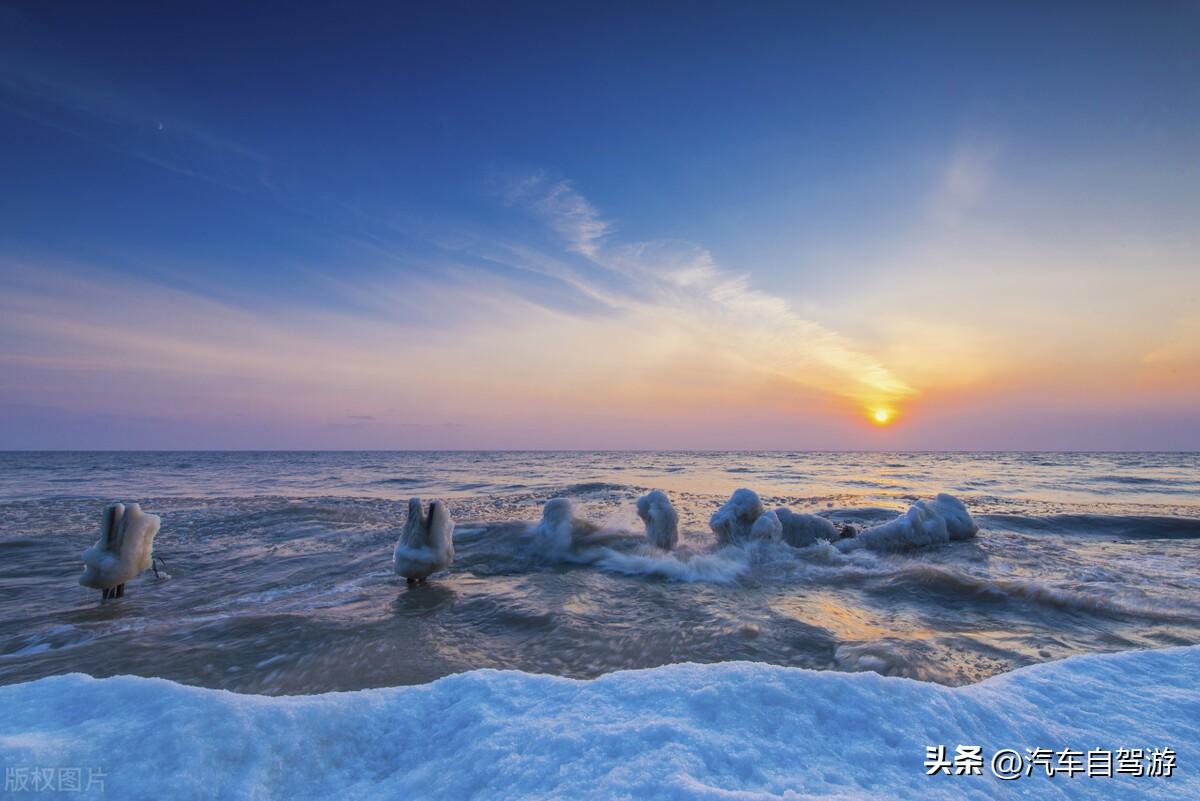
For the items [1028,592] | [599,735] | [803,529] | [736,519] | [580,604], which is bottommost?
[580,604]

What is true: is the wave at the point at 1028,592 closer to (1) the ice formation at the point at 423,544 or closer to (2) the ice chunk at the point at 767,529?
(2) the ice chunk at the point at 767,529

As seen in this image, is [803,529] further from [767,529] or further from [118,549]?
[118,549]

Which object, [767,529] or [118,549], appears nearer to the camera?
[118,549]

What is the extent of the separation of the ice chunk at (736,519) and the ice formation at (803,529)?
436 millimetres

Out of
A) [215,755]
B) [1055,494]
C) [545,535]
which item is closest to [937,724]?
[215,755]

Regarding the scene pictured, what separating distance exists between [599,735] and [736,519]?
25.7 feet

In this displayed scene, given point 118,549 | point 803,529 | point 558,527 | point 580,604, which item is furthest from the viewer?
point 803,529

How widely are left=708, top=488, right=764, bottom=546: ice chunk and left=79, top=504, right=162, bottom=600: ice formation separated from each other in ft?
26.1

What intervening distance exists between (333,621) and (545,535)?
416 centimetres

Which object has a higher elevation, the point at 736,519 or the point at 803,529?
the point at 736,519

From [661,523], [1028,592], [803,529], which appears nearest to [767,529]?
[803,529]

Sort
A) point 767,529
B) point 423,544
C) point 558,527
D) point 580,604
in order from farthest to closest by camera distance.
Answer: point 558,527 → point 767,529 → point 423,544 → point 580,604

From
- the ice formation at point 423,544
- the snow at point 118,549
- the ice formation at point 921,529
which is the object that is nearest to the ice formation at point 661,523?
the ice formation at point 921,529

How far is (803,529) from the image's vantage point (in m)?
9.25
